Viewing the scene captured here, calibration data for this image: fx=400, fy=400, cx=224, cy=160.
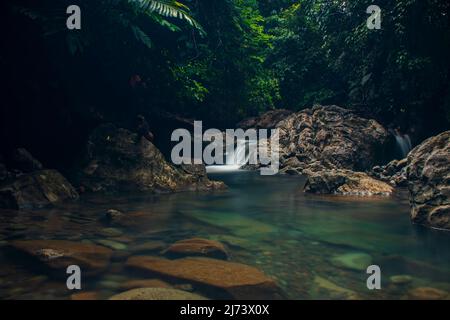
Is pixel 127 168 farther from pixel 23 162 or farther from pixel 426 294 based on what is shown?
pixel 426 294

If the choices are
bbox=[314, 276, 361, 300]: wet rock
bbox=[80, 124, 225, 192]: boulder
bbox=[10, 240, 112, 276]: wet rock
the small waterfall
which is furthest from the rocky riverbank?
bbox=[10, 240, 112, 276]: wet rock

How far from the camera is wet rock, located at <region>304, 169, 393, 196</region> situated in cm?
935

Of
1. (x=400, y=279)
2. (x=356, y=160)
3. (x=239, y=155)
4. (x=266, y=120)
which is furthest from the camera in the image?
(x=266, y=120)

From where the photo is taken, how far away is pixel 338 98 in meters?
21.7

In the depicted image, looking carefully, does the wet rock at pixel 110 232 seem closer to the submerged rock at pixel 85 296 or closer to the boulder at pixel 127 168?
the submerged rock at pixel 85 296

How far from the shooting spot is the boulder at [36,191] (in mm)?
6891

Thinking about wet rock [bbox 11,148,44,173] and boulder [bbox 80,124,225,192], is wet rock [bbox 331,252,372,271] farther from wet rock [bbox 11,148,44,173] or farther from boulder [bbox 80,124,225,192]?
wet rock [bbox 11,148,44,173]

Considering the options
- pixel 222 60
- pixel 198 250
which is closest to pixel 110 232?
pixel 198 250

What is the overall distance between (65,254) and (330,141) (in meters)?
13.0

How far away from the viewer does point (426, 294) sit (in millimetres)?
3518

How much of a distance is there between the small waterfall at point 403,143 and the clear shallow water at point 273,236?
727cm

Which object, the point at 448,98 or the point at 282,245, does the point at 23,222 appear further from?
the point at 448,98

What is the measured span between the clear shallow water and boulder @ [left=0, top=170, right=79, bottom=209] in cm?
42

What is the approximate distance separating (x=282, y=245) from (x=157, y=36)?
8.45 m
